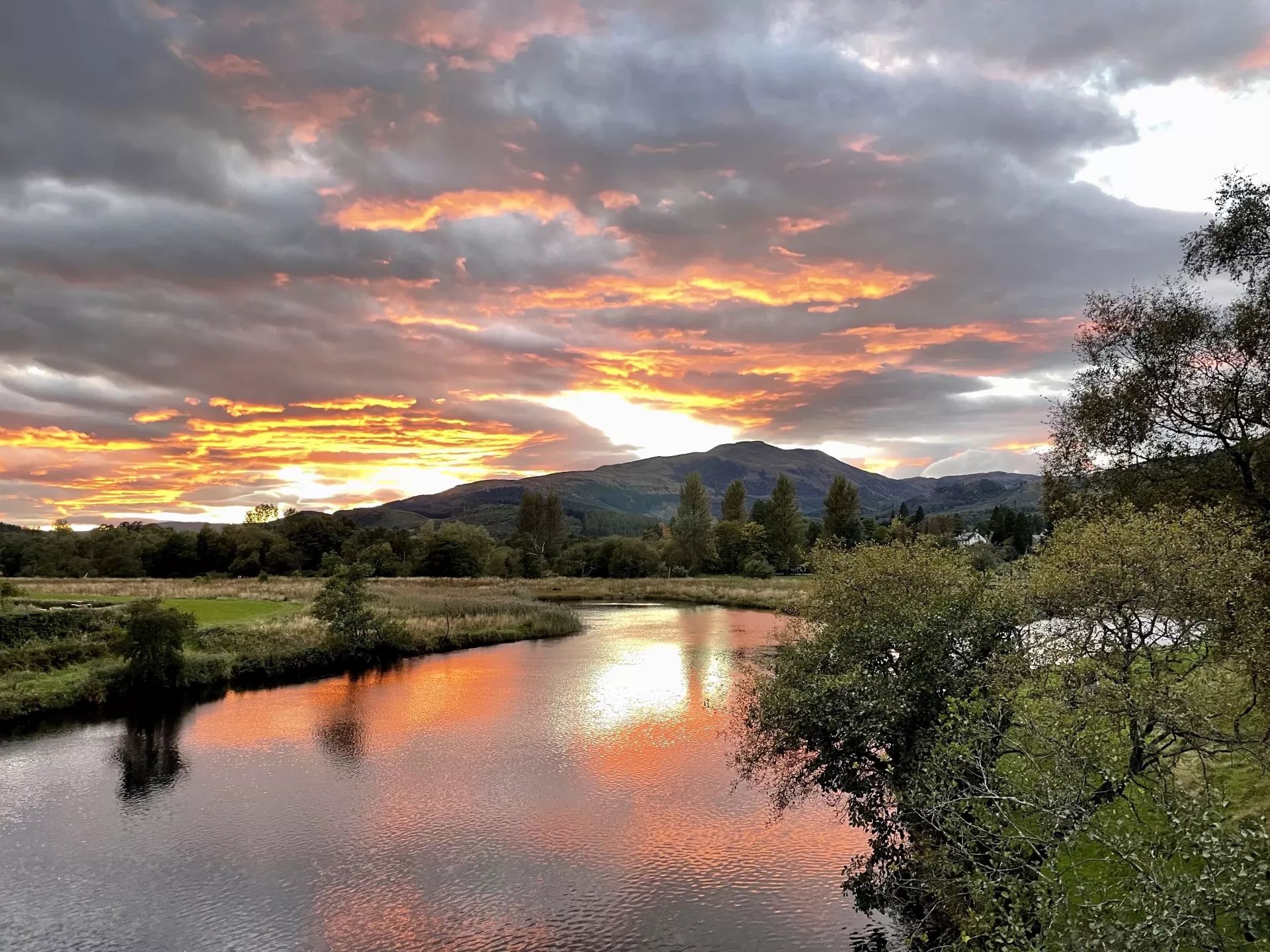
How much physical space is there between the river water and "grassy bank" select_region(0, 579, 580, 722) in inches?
172

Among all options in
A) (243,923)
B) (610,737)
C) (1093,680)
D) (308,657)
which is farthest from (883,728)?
(308,657)

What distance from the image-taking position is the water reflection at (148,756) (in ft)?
81.6

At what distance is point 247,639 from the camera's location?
151 feet

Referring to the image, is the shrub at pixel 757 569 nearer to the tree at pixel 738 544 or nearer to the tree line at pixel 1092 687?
the tree at pixel 738 544

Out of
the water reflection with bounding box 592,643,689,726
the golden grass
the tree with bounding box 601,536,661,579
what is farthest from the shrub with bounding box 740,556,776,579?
the water reflection with bounding box 592,643,689,726

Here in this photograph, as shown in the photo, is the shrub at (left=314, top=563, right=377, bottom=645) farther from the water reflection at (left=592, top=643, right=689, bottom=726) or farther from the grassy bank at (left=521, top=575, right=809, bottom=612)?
the grassy bank at (left=521, top=575, right=809, bottom=612)

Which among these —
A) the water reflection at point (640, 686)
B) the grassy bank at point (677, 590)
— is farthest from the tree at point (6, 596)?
the grassy bank at point (677, 590)

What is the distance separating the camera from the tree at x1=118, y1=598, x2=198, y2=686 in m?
36.7

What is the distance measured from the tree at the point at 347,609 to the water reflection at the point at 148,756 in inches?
590

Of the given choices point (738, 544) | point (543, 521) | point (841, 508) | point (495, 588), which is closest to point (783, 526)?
point (738, 544)

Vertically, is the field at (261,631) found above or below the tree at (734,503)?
below

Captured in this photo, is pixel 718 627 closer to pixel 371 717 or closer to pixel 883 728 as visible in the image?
pixel 371 717

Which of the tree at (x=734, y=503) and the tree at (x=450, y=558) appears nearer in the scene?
the tree at (x=450, y=558)

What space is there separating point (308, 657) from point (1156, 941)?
48.2 metres
